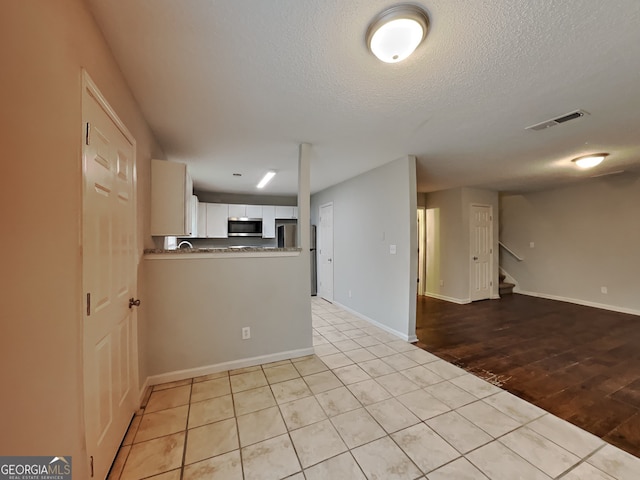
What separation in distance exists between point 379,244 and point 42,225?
358 centimetres

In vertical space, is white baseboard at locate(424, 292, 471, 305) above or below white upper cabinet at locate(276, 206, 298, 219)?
below

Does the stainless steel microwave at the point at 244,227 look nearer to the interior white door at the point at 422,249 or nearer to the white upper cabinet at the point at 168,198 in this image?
the white upper cabinet at the point at 168,198

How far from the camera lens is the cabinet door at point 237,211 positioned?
5724 millimetres

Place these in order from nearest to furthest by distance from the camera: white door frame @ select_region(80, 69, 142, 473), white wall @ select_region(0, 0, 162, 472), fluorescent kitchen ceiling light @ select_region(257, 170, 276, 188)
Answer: white wall @ select_region(0, 0, 162, 472), white door frame @ select_region(80, 69, 142, 473), fluorescent kitchen ceiling light @ select_region(257, 170, 276, 188)

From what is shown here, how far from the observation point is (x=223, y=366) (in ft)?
8.55

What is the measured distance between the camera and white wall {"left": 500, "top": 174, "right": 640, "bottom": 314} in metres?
4.62

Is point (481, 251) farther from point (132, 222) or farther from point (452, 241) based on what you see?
point (132, 222)

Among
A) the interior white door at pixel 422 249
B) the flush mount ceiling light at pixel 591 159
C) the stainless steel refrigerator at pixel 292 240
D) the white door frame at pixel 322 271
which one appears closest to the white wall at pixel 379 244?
the white door frame at pixel 322 271

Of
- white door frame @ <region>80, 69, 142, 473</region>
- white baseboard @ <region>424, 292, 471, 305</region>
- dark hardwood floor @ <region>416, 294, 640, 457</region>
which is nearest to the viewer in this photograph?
white door frame @ <region>80, 69, 142, 473</region>

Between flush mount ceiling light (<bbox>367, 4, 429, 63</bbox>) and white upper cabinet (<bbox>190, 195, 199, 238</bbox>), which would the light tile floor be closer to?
flush mount ceiling light (<bbox>367, 4, 429, 63</bbox>)

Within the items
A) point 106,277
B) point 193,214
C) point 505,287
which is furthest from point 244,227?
point 505,287

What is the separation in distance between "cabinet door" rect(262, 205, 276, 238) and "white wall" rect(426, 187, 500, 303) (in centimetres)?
382

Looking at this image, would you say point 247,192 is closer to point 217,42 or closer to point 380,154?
point 380,154

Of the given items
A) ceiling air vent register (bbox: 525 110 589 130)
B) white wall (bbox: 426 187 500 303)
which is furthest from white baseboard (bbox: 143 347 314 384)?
white wall (bbox: 426 187 500 303)
